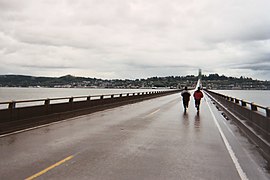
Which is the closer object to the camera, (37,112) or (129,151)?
(129,151)

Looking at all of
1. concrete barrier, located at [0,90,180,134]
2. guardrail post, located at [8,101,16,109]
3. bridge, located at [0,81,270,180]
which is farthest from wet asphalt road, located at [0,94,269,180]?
guardrail post, located at [8,101,16,109]

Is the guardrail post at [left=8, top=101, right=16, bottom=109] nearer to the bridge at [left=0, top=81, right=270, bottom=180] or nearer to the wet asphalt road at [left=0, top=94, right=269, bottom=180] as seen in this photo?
the bridge at [left=0, top=81, right=270, bottom=180]

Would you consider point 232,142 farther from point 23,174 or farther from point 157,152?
point 23,174

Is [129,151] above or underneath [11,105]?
underneath

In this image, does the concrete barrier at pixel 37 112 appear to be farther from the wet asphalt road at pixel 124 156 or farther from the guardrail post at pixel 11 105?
the wet asphalt road at pixel 124 156

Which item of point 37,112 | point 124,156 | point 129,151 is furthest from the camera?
point 37,112

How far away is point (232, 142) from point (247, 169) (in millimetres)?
3413

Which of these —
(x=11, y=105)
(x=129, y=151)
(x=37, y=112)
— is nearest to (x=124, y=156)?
(x=129, y=151)

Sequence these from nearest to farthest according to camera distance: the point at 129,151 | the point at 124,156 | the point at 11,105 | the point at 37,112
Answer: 1. the point at 124,156
2. the point at 129,151
3. the point at 11,105
4. the point at 37,112

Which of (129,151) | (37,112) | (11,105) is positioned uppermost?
(11,105)

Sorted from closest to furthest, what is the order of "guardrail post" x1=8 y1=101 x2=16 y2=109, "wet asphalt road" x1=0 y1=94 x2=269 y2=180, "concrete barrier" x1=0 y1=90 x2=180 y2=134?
1. "wet asphalt road" x1=0 y1=94 x2=269 y2=180
2. "concrete barrier" x1=0 y1=90 x2=180 y2=134
3. "guardrail post" x1=8 y1=101 x2=16 y2=109

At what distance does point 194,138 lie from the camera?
1037 centimetres

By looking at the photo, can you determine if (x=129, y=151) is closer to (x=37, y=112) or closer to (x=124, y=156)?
(x=124, y=156)

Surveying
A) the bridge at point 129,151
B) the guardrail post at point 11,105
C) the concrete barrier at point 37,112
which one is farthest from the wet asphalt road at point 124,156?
the guardrail post at point 11,105
